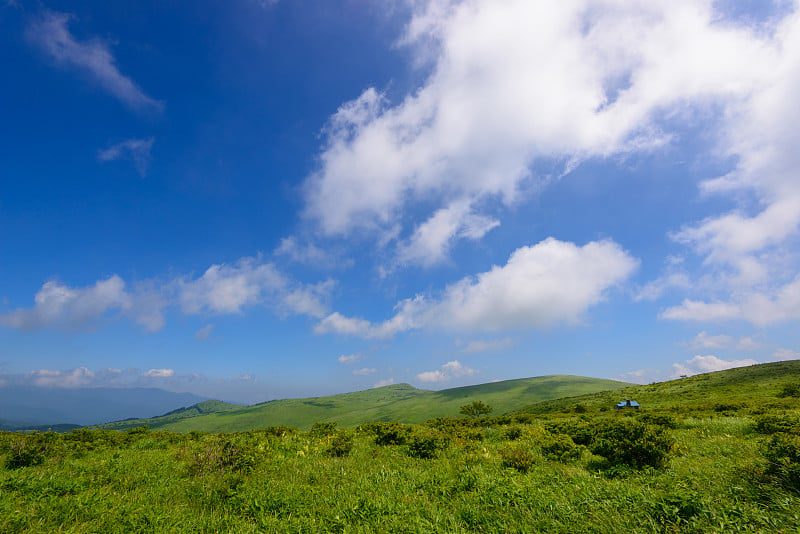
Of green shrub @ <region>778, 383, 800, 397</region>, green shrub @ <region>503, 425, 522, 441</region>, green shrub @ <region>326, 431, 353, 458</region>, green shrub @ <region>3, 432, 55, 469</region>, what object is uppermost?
green shrub @ <region>3, 432, 55, 469</region>

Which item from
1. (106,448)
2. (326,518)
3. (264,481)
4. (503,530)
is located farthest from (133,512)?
(106,448)

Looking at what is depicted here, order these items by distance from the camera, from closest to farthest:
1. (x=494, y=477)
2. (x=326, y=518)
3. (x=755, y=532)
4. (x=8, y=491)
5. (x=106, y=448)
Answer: (x=755, y=532) < (x=326, y=518) < (x=8, y=491) < (x=494, y=477) < (x=106, y=448)

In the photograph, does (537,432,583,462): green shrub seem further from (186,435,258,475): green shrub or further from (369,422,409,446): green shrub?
(186,435,258,475): green shrub

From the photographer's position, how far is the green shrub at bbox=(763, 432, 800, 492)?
7.14 meters

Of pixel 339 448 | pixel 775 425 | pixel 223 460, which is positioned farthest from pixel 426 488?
pixel 775 425

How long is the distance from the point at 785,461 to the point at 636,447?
3.99m

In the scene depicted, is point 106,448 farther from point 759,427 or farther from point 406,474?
point 759,427

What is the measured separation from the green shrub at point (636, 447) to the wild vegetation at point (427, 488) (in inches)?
1.6

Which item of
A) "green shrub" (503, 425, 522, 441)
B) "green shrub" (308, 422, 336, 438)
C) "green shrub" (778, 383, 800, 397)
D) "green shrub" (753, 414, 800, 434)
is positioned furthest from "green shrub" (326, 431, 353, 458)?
"green shrub" (778, 383, 800, 397)

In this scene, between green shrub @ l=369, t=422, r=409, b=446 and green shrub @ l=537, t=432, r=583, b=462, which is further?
green shrub @ l=369, t=422, r=409, b=446

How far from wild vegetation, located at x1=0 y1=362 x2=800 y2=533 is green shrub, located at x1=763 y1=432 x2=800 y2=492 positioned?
3 centimetres

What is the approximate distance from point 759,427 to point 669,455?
358 inches

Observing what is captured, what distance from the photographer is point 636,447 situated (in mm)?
11094

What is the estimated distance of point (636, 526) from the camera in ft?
20.4
